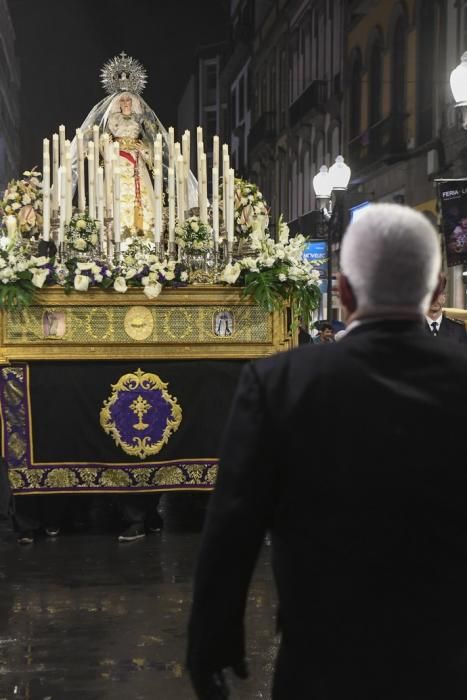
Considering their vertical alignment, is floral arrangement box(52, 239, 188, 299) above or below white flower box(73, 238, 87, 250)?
below

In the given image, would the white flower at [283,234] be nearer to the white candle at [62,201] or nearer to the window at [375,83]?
the white candle at [62,201]

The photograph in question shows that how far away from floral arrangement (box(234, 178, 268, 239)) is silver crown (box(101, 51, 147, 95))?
1.54 m

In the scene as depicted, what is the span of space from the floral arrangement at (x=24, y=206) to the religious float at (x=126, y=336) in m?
0.44

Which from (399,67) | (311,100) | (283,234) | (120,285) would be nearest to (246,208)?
(283,234)

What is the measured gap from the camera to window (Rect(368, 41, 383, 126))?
82.5ft

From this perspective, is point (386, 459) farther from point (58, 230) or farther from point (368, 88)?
point (368, 88)

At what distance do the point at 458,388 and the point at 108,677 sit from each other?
3296 mm

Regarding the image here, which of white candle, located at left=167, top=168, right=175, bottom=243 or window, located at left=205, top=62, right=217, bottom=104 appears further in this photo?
window, located at left=205, top=62, right=217, bottom=104

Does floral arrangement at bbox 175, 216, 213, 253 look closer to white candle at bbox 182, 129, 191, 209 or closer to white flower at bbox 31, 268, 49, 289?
white candle at bbox 182, 129, 191, 209

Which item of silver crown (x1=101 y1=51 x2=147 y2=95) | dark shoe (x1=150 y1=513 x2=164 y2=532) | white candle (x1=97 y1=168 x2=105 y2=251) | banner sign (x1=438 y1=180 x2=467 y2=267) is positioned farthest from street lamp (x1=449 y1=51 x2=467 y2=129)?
dark shoe (x1=150 y1=513 x2=164 y2=532)

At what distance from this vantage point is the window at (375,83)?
25.1 m

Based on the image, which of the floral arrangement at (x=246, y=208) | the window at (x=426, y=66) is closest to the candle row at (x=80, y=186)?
the floral arrangement at (x=246, y=208)

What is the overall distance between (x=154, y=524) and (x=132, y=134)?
3471mm

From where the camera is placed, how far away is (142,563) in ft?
26.3
